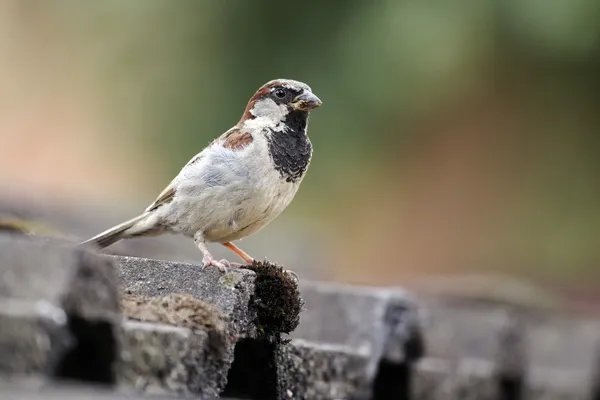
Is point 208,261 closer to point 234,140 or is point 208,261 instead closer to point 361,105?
point 234,140

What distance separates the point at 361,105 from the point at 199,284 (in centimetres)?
975

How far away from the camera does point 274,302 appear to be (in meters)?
Result: 2.70

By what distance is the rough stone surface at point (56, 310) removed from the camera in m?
1.62

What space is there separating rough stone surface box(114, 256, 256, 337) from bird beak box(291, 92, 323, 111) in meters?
1.22

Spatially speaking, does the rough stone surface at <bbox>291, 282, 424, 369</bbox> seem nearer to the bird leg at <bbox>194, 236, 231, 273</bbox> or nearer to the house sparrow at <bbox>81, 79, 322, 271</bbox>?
the house sparrow at <bbox>81, 79, 322, 271</bbox>

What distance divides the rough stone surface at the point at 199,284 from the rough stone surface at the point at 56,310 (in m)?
0.63

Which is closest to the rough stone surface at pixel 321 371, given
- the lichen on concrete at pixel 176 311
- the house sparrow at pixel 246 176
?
the lichen on concrete at pixel 176 311

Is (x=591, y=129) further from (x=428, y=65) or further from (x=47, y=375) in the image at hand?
(x=47, y=375)

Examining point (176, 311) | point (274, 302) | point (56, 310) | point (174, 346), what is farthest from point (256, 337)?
point (56, 310)

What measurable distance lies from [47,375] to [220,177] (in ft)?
6.41

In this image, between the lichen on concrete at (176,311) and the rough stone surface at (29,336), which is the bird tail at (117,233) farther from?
the rough stone surface at (29,336)

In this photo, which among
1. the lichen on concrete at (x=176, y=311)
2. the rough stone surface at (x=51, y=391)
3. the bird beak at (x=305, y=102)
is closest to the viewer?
the rough stone surface at (x=51, y=391)

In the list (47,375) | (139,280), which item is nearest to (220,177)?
(139,280)

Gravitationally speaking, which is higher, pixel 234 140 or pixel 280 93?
pixel 280 93
